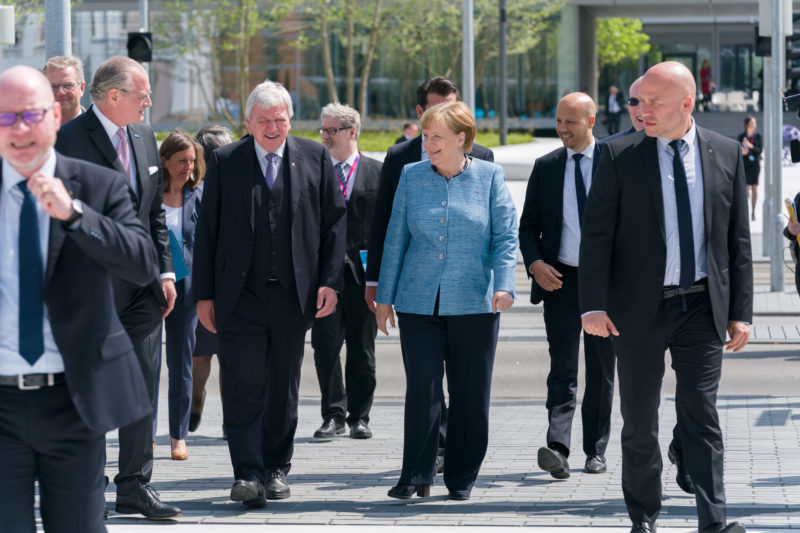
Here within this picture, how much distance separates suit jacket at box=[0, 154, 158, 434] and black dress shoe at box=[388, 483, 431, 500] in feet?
9.03

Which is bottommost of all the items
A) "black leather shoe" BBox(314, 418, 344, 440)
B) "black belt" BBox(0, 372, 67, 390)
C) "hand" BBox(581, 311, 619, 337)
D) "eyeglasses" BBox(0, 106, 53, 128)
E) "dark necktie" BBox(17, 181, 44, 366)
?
"black leather shoe" BBox(314, 418, 344, 440)

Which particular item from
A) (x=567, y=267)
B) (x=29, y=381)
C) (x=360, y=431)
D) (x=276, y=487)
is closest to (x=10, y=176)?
(x=29, y=381)

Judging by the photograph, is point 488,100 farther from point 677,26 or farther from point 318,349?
point 318,349

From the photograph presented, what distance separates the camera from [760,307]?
618 inches

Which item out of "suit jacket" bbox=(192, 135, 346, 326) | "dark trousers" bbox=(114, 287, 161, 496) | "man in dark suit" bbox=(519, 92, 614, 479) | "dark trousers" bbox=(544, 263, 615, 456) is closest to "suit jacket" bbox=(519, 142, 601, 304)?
"man in dark suit" bbox=(519, 92, 614, 479)

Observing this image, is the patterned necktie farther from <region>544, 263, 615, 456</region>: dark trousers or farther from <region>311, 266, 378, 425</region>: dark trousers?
<region>311, 266, 378, 425</region>: dark trousers

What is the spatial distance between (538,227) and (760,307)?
8726 millimetres

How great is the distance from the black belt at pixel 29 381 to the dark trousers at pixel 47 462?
21 millimetres

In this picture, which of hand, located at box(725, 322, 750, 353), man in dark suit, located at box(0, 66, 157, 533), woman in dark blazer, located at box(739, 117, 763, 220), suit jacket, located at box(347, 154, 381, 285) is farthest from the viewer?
woman in dark blazer, located at box(739, 117, 763, 220)

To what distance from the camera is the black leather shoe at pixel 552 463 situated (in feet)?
23.7

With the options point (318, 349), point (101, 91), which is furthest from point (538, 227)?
point (101, 91)

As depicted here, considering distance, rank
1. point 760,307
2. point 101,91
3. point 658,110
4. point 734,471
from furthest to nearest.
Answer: point 760,307, point 734,471, point 101,91, point 658,110

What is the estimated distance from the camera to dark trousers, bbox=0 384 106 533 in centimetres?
400

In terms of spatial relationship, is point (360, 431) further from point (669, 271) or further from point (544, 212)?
point (669, 271)
